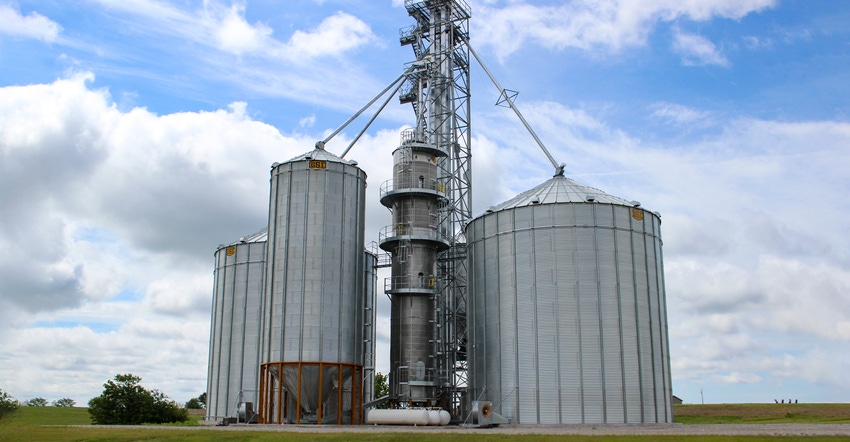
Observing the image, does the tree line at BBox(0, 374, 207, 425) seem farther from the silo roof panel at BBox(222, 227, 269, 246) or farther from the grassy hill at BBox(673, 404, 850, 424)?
the grassy hill at BBox(673, 404, 850, 424)

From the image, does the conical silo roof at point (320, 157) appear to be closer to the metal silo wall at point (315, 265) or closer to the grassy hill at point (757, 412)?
the metal silo wall at point (315, 265)

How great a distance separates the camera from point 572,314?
4856 cm

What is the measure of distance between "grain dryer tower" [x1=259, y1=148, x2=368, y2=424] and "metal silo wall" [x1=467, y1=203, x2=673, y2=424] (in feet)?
30.4

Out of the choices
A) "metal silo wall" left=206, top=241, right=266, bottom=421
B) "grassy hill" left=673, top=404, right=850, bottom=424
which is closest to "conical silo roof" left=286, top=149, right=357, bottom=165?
"metal silo wall" left=206, top=241, right=266, bottom=421

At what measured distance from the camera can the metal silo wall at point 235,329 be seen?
193ft

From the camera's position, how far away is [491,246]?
174 ft

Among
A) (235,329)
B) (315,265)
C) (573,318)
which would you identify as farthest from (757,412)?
(235,329)

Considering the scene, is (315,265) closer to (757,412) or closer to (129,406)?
(129,406)

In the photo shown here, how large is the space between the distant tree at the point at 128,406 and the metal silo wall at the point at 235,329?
3.98 m

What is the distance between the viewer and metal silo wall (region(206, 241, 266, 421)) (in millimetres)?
58844

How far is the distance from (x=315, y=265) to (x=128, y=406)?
2026cm

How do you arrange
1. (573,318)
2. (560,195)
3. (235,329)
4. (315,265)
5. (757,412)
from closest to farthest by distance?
(573,318)
(315,265)
(560,195)
(235,329)
(757,412)

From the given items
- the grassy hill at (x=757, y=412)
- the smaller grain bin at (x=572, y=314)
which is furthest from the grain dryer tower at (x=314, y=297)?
the grassy hill at (x=757, y=412)

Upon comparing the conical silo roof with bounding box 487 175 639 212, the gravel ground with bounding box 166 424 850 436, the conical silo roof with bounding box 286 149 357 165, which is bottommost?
the gravel ground with bounding box 166 424 850 436
